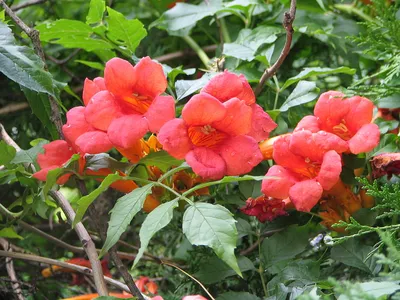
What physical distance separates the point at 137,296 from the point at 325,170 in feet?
0.81

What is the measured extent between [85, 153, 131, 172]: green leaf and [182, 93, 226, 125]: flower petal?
0.35 feet

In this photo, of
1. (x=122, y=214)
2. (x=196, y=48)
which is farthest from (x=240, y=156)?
(x=196, y=48)

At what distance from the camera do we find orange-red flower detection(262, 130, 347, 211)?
748 mm

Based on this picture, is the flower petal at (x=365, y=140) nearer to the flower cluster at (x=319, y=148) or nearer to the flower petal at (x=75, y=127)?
the flower cluster at (x=319, y=148)

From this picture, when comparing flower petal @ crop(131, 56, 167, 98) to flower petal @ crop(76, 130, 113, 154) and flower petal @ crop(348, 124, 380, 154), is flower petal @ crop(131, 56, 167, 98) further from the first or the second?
flower petal @ crop(348, 124, 380, 154)

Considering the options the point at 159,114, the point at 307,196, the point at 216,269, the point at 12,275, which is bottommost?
the point at 12,275

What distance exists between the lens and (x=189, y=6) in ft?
3.95

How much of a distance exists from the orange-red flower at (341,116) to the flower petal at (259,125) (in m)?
0.05

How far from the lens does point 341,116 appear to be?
820mm

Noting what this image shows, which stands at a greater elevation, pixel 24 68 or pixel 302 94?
pixel 24 68

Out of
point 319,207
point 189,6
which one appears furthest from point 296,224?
point 189,6

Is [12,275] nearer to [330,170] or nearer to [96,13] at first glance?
[96,13]

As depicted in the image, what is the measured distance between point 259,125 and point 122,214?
8.0 inches

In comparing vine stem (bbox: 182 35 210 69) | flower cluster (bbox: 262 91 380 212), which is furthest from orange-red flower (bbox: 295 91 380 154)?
vine stem (bbox: 182 35 210 69)
